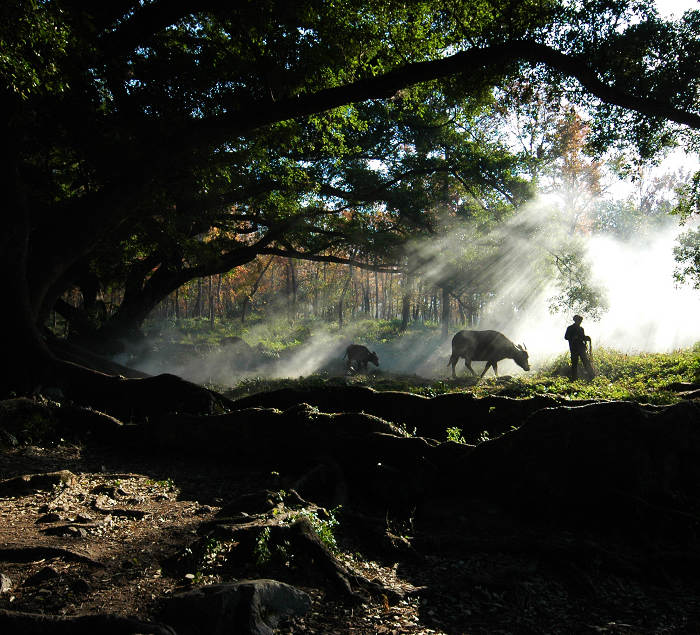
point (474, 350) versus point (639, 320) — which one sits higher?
point (639, 320)

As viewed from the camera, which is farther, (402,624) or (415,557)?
(415,557)

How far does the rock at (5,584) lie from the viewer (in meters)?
3.46

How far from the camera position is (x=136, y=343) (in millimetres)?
27688

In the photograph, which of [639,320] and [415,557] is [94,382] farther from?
[639,320]

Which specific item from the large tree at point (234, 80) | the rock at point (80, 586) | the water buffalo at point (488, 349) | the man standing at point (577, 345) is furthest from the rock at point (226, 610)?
the water buffalo at point (488, 349)

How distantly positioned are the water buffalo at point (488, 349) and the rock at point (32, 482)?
20.3 meters

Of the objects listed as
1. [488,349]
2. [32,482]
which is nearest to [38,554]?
[32,482]

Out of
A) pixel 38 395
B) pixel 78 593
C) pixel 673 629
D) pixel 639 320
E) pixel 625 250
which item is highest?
pixel 625 250

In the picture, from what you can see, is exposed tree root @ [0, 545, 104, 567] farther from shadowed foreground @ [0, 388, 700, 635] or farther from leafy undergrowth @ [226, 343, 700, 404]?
leafy undergrowth @ [226, 343, 700, 404]

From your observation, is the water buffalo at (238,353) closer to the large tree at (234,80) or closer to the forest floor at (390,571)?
the large tree at (234,80)

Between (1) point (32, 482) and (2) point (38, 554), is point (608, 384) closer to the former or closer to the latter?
A: (1) point (32, 482)

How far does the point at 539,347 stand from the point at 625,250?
2080 cm

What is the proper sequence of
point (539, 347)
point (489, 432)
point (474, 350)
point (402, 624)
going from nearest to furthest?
point (402, 624), point (489, 432), point (474, 350), point (539, 347)

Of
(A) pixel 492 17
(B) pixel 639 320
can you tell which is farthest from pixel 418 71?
(B) pixel 639 320
